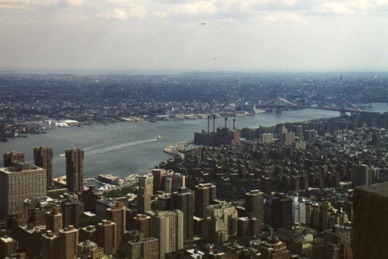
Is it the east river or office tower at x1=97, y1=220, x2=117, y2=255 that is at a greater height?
the east river

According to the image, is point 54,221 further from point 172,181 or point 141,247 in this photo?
point 172,181

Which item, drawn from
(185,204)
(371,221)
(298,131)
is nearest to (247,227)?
(185,204)

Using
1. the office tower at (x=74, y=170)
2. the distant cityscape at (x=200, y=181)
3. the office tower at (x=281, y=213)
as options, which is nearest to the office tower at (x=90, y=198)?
the distant cityscape at (x=200, y=181)

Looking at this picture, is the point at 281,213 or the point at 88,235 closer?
the point at 88,235

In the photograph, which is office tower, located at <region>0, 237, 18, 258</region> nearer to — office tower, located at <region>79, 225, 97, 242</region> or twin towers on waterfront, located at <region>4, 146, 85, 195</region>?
office tower, located at <region>79, 225, 97, 242</region>

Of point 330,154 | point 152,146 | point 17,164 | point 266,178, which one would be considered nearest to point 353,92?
point 330,154

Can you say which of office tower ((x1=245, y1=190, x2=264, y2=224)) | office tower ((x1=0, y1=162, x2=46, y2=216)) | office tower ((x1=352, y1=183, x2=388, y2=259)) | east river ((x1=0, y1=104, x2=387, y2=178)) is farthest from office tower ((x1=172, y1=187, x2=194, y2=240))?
office tower ((x1=352, y1=183, x2=388, y2=259))

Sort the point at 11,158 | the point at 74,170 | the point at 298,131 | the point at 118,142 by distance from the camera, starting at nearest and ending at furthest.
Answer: the point at 11,158, the point at 74,170, the point at 118,142, the point at 298,131
